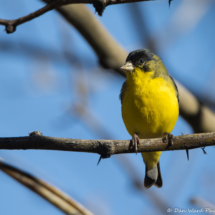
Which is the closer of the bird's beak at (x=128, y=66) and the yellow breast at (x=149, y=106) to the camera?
the yellow breast at (x=149, y=106)

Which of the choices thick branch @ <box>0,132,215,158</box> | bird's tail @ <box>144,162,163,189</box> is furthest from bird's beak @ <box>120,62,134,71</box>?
bird's tail @ <box>144,162,163,189</box>

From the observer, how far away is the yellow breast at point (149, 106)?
4.81 m

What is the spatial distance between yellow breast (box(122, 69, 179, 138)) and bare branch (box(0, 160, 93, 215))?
2.79m

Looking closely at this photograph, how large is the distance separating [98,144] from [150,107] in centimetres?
198

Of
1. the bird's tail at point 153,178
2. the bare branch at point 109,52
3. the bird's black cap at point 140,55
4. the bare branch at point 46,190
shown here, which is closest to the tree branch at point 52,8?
the bare branch at point 46,190

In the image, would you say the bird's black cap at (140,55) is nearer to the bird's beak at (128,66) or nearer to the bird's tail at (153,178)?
the bird's beak at (128,66)

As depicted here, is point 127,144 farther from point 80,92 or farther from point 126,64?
point 80,92

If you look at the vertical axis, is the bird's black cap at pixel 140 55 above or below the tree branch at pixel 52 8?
above

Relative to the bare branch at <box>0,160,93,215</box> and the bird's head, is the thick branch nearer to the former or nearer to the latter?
the bare branch at <box>0,160,93,215</box>

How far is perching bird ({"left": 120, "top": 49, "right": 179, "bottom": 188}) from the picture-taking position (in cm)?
482

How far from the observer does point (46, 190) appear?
2.27 m

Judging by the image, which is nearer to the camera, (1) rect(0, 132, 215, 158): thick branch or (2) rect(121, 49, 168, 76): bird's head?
(1) rect(0, 132, 215, 158): thick branch

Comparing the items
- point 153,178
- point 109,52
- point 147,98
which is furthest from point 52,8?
point 153,178

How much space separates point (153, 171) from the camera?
6238 millimetres
